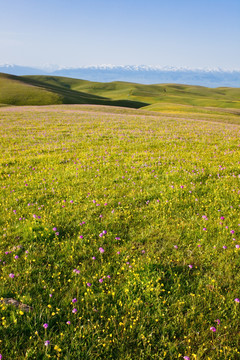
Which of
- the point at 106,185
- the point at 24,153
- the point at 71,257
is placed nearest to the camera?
the point at 71,257

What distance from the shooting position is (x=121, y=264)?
4879mm

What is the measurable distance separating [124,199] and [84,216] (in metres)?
1.66

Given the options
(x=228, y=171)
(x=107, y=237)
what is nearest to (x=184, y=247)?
(x=107, y=237)

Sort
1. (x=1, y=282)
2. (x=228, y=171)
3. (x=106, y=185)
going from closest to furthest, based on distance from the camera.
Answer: (x=1, y=282) → (x=106, y=185) → (x=228, y=171)

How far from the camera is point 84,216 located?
664cm

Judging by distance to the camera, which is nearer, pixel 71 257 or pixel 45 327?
pixel 45 327

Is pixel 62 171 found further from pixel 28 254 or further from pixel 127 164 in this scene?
pixel 28 254

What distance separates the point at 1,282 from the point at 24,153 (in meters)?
11.3

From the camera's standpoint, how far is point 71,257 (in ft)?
16.2

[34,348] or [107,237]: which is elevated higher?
[107,237]

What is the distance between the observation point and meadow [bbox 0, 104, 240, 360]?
3355 millimetres

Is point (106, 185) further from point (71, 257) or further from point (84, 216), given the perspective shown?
point (71, 257)

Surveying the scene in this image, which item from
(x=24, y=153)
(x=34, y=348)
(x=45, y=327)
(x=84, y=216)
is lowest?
(x=34, y=348)

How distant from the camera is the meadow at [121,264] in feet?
11.0
